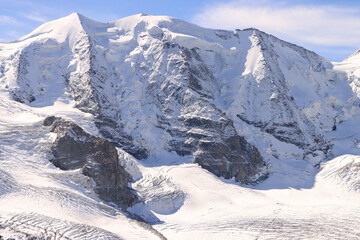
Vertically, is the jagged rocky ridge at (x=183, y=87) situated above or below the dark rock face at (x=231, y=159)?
above

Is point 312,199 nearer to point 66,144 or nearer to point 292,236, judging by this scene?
point 292,236

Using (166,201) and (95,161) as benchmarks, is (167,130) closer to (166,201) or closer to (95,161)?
(166,201)

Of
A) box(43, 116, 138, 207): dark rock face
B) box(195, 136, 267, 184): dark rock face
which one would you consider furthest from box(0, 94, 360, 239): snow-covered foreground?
box(195, 136, 267, 184): dark rock face

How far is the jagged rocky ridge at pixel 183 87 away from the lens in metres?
144

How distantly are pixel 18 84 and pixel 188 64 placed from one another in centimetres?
4671

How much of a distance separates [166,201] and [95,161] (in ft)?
59.2

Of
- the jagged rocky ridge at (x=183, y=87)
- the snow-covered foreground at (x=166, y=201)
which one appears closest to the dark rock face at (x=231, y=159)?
the jagged rocky ridge at (x=183, y=87)

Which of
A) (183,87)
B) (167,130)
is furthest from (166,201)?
(183,87)

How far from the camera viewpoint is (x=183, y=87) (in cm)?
15325

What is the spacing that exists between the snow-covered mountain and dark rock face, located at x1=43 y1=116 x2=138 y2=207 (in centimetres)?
29

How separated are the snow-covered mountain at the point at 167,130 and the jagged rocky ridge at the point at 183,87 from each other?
0.40 m

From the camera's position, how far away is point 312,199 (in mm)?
127375

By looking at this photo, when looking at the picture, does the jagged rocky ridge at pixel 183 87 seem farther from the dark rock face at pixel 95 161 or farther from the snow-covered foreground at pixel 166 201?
the dark rock face at pixel 95 161

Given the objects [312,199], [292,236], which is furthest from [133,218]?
[312,199]
